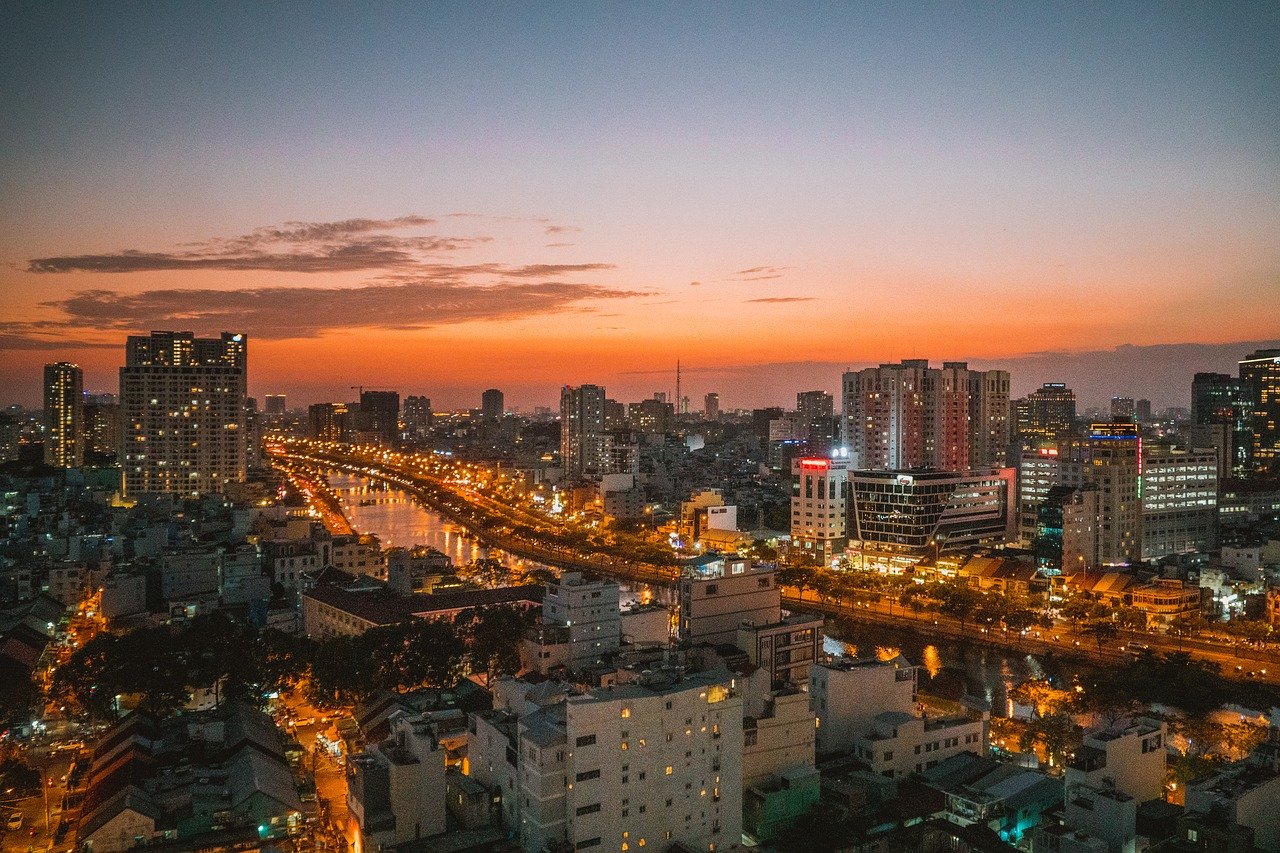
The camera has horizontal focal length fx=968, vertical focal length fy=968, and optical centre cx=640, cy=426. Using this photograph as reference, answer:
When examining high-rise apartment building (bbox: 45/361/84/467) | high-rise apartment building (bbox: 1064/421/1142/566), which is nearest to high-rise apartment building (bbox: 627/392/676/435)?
high-rise apartment building (bbox: 45/361/84/467)

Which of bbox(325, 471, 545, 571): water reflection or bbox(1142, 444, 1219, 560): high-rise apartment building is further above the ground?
bbox(1142, 444, 1219, 560): high-rise apartment building

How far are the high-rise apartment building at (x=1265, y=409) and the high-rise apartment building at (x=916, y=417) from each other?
960 cm

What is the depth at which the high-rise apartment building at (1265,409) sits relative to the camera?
28891 millimetres

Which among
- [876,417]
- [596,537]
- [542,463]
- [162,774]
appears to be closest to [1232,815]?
[162,774]

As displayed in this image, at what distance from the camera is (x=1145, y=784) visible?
716 centimetres

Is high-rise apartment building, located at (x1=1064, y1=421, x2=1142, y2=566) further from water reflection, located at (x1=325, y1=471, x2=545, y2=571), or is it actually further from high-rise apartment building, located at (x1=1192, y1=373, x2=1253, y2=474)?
high-rise apartment building, located at (x1=1192, y1=373, x2=1253, y2=474)

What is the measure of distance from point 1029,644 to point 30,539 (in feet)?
52.6

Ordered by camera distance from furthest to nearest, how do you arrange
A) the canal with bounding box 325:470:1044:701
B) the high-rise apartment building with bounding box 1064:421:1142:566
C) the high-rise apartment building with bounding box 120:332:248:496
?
the high-rise apartment building with bounding box 120:332:248:496, the high-rise apartment building with bounding box 1064:421:1142:566, the canal with bounding box 325:470:1044:701

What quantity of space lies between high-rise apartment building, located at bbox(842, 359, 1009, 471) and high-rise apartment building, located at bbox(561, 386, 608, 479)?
14.3 meters

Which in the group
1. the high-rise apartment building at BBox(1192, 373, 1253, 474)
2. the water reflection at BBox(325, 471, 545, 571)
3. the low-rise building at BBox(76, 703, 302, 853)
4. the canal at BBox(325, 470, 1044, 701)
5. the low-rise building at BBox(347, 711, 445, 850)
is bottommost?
the water reflection at BBox(325, 471, 545, 571)

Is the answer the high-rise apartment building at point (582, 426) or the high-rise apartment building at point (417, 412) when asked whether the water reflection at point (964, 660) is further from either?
the high-rise apartment building at point (417, 412)

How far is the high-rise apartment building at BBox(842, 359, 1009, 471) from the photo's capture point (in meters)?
25.3

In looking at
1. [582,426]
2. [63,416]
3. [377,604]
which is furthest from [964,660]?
[63,416]

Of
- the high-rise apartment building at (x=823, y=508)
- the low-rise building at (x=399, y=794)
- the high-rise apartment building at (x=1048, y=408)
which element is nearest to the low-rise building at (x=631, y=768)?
the low-rise building at (x=399, y=794)
